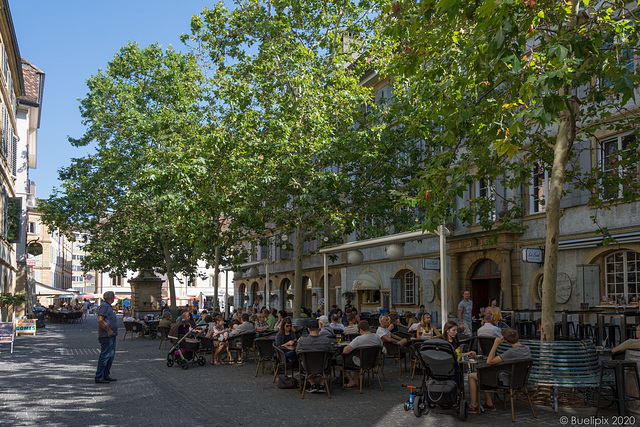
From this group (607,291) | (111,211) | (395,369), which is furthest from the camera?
(111,211)

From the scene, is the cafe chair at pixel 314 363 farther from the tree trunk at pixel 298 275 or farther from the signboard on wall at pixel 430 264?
the signboard on wall at pixel 430 264

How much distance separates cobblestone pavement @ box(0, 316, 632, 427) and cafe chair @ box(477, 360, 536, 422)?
40 cm

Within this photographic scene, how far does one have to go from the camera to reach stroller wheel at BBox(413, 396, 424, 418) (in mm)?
8789

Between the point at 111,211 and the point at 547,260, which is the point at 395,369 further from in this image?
the point at 111,211

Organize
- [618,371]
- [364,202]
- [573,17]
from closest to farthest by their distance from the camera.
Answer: [618,371]
[573,17]
[364,202]

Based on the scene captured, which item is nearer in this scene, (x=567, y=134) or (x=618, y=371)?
(x=618, y=371)

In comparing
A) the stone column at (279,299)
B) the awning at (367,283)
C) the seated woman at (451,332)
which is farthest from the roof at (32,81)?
the seated woman at (451,332)

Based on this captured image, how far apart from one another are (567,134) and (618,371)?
3.71 meters

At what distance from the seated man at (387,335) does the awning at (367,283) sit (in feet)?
58.1

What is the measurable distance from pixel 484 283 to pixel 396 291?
5218 mm

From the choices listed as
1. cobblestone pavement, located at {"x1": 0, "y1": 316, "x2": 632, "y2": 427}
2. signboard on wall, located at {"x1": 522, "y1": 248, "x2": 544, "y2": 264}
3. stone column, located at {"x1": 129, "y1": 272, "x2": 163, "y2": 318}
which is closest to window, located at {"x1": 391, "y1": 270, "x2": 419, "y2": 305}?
signboard on wall, located at {"x1": 522, "y1": 248, "x2": 544, "y2": 264}

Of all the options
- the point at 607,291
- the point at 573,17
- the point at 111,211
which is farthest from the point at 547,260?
the point at 111,211

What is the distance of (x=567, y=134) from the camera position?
1010 cm

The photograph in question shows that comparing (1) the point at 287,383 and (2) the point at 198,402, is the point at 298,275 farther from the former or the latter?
(2) the point at 198,402
